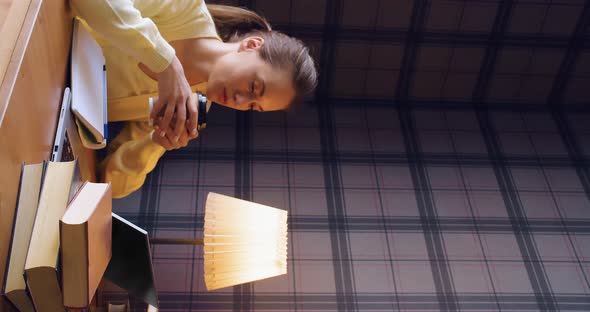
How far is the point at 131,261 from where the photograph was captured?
0.72 m

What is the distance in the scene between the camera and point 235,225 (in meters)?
0.93

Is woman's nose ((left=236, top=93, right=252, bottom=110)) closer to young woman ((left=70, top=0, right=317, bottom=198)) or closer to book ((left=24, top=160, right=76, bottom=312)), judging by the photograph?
young woman ((left=70, top=0, right=317, bottom=198))

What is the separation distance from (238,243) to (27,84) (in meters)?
0.43

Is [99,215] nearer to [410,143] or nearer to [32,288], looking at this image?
[32,288]

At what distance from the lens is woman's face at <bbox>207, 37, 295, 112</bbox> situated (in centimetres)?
93

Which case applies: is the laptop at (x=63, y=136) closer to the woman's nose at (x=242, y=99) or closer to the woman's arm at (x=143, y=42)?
the woman's arm at (x=143, y=42)

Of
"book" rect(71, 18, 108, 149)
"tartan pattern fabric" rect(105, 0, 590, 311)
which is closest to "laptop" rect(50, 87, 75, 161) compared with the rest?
"book" rect(71, 18, 108, 149)

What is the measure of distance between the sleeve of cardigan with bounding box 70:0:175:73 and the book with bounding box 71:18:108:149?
4 cm

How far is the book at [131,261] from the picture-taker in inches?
27.0

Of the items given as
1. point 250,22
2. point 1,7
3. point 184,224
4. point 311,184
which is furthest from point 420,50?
point 1,7

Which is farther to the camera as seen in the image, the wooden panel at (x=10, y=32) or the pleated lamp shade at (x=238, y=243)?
the pleated lamp shade at (x=238, y=243)

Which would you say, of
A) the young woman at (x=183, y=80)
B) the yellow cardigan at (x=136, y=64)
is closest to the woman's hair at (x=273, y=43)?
the young woman at (x=183, y=80)

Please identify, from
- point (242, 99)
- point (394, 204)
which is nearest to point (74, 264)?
point (242, 99)

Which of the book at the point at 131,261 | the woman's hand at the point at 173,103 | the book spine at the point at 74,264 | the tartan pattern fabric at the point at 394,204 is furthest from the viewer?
the tartan pattern fabric at the point at 394,204
